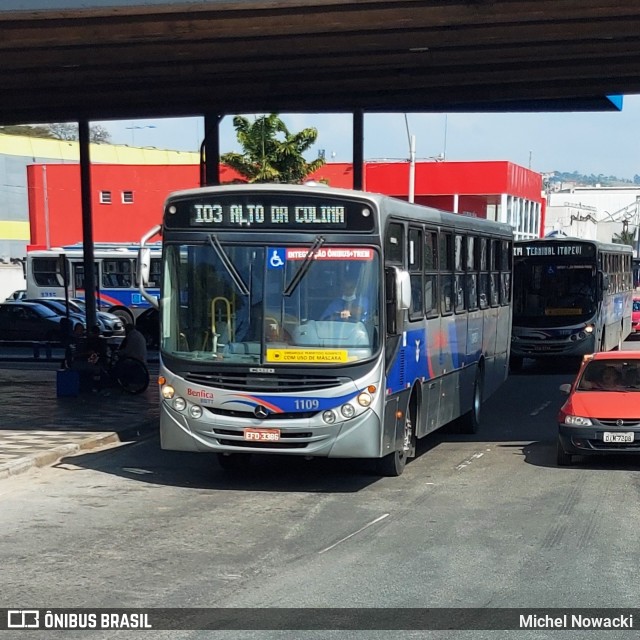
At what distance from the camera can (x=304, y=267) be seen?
11.8 metres

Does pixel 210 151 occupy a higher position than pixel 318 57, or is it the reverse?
pixel 318 57

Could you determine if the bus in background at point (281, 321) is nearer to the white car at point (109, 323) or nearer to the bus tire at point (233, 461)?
the bus tire at point (233, 461)

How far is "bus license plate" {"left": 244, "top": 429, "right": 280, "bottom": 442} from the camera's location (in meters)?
11.8

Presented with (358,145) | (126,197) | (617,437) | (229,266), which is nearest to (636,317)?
(358,145)

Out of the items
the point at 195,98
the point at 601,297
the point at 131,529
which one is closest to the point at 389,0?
the point at 131,529

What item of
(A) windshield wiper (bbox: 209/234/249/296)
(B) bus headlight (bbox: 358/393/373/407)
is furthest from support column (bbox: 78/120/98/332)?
(B) bus headlight (bbox: 358/393/373/407)

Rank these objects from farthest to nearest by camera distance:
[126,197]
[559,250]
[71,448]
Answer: [126,197] → [559,250] → [71,448]

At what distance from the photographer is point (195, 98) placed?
23.7 metres

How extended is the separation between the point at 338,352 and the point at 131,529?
2.95 meters

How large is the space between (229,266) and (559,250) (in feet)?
56.3

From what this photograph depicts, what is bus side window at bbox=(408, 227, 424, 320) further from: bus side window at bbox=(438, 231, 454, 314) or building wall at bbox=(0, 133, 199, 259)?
building wall at bbox=(0, 133, 199, 259)

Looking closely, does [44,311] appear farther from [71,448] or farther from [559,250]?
[71,448]

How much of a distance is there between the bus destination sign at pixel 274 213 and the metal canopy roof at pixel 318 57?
3200 millimetres

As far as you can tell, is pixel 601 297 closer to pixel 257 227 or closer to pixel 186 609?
pixel 257 227
